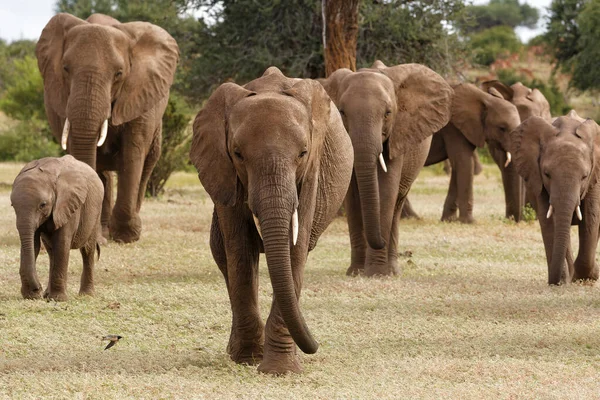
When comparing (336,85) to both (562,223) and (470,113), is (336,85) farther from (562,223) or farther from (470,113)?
(470,113)

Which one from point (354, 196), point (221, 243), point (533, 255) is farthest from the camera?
point (533, 255)

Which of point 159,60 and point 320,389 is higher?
Result: point 159,60

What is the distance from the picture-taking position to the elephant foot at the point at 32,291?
29.8 ft

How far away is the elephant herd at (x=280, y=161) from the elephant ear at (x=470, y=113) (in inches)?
1.1

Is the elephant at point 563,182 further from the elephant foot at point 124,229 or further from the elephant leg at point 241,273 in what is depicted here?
the elephant foot at point 124,229

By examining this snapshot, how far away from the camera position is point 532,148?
35.2 feet

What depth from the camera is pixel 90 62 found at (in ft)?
40.1

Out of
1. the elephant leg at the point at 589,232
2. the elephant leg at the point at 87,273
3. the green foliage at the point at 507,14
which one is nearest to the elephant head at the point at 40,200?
the elephant leg at the point at 87,273

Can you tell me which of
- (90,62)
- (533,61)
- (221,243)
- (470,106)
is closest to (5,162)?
(470,106)

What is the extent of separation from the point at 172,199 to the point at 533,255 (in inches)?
381

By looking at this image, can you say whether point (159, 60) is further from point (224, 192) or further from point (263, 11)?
point (263, 11)

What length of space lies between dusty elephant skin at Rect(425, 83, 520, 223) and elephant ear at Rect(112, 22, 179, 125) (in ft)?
17.9

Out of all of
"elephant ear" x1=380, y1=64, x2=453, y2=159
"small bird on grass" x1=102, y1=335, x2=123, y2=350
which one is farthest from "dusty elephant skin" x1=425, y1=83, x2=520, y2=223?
"small bird on grass" x1=102, y1=335, x2=123, y2=350

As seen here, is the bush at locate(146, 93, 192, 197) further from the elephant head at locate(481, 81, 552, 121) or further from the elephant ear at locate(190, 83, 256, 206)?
the elephant ear at locate(190, 83, 256, 206)
